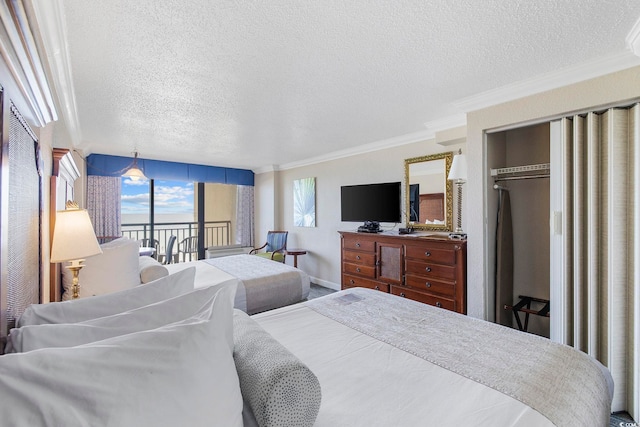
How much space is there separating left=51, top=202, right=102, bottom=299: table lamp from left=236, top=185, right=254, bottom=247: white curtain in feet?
16.9

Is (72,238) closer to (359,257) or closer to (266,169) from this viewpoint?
(359,257)

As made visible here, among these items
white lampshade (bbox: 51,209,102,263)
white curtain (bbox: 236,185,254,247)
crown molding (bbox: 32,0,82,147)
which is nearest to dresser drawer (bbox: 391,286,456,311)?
white lampshade (bbox: 51,209,102,263)

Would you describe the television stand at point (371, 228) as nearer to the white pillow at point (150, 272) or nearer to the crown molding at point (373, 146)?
the crown molding at point (373, 146)

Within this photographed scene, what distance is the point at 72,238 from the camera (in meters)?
1.62

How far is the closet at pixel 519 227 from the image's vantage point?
272 cm

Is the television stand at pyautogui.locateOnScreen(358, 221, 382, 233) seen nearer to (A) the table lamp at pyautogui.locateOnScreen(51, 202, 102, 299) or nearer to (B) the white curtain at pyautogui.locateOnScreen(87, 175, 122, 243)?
(A) the table lamp at pyautogui.locateOnScreen(51, 202, 102, 299)

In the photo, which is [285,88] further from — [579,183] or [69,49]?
[579,183]

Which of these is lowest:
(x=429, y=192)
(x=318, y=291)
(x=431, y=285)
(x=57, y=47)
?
(x=318, y=291)

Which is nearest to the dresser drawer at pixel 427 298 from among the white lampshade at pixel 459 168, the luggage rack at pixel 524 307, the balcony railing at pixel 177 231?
the luggage rack at pixel 524 307

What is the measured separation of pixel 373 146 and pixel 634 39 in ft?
9.53

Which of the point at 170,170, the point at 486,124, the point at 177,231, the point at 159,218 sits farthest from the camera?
the point at 159,218

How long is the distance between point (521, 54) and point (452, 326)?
1.79 metres

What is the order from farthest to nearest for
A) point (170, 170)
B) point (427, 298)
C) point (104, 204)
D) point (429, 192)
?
1. point (170, 170)
2. point (104, 204)
3. point (429, 192)
4. point (427, 298)

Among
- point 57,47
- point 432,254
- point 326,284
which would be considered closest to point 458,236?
point 432,254
